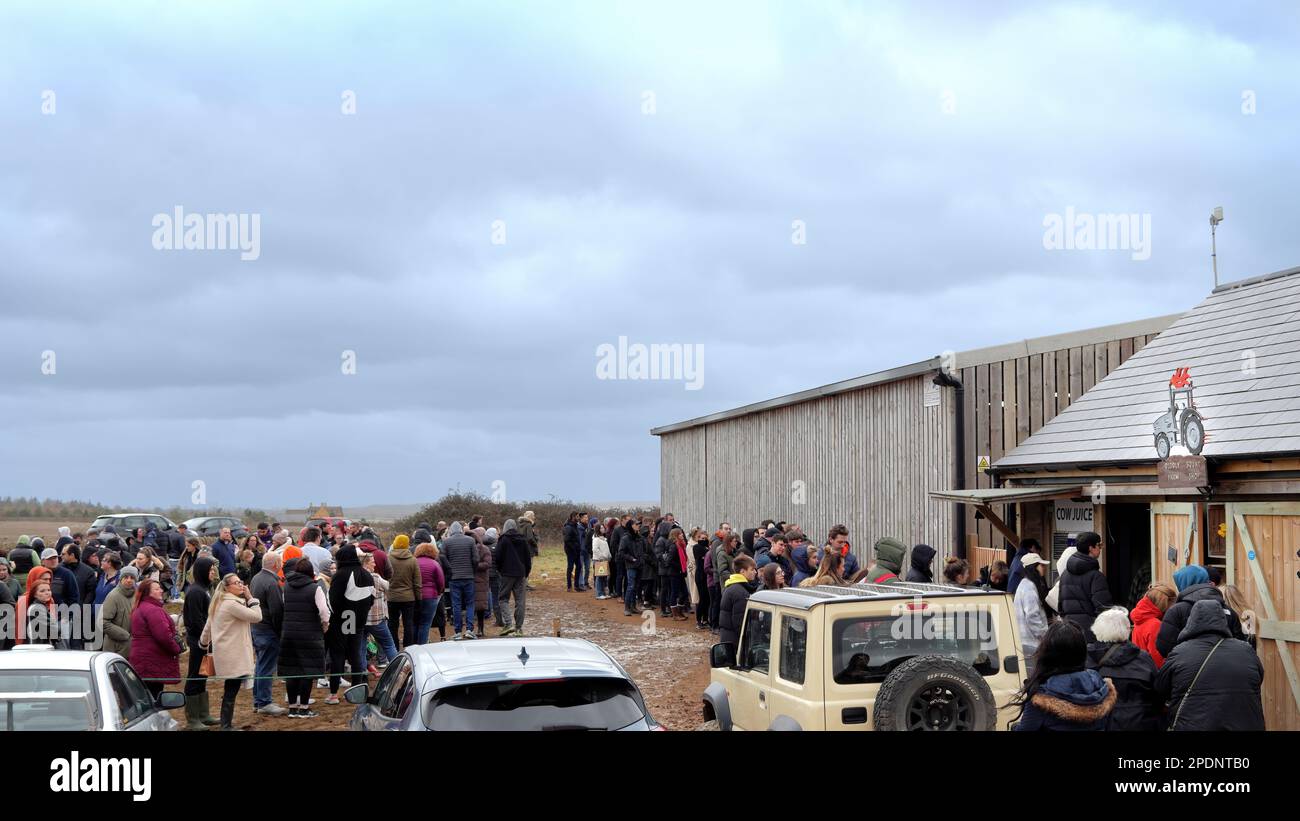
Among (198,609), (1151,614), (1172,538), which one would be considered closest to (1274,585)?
(1172,538)

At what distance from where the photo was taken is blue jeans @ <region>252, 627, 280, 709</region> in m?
12.3

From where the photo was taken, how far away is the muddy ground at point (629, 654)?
1215cm

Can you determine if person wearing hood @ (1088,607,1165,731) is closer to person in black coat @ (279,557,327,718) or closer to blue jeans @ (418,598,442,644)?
person in black coat @ (279,557,327,718)

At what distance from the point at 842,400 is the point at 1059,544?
23.1ft

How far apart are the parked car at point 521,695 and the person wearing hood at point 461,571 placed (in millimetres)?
11501

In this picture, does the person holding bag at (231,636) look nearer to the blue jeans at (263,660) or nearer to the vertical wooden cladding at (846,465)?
the blue jeans at (263,660)

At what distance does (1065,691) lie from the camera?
16.8ft

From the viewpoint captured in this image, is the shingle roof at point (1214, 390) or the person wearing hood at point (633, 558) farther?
the person wearing hood at point (633, 558)

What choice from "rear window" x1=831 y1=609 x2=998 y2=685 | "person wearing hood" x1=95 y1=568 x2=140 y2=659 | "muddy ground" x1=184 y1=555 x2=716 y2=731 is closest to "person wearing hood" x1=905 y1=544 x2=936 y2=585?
"muddy ground" x1=184 y1=555 x2=716 y2=731

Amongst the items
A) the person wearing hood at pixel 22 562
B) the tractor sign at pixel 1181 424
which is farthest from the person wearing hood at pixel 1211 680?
the person wearing hood at pixel 22 562

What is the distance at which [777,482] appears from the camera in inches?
Result: 1020

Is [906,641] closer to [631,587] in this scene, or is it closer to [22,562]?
[22,562]

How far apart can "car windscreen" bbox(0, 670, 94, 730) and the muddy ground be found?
4.89 metres

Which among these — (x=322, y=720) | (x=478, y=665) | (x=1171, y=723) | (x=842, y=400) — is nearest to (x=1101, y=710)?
(x=1171, y=723)
